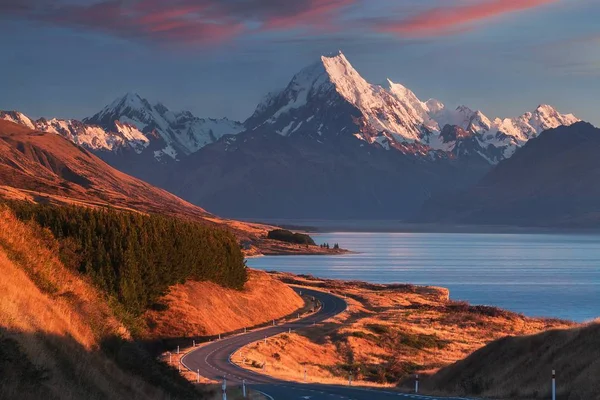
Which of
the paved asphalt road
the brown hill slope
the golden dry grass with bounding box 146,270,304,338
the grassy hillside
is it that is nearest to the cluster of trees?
the golden dry grass with bounding box 146,270,304,338

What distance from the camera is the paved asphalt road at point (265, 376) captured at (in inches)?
1537

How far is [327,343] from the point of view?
259ft

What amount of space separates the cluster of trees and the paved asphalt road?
20.9ft

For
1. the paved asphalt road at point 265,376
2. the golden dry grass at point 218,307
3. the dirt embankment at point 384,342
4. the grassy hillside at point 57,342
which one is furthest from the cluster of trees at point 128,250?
the grassy hillside at point 57,342

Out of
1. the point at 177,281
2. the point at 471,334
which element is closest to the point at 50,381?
the point at 177,281

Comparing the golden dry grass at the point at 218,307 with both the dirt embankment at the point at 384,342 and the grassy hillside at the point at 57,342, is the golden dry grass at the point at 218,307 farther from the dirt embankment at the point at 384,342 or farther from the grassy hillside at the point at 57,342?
the grassy hillside at the point at 57,342

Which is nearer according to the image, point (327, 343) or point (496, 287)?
point (327, 343)

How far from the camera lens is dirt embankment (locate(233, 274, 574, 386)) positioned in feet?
224

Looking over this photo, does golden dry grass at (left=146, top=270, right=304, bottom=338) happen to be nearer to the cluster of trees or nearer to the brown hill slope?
the cluster of trees

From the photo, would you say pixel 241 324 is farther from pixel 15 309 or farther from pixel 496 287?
pixel 496 287

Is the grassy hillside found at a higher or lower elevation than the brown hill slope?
higher

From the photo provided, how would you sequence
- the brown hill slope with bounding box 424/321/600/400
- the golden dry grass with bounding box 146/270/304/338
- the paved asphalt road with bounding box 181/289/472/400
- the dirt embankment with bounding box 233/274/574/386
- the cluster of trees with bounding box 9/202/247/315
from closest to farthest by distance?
the brown hill slope with bounding box 424/321/600/400, the paved asphalt road with bounding box 181/289/472/400, the dirt embankment with bounding box 233/274/574/386, the cluster of trees with bounding box 9/202/247/315, the golden dry grass with bounding box 146/270/304/338

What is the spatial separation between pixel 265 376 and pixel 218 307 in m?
39.5

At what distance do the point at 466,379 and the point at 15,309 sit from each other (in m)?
25.8
